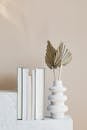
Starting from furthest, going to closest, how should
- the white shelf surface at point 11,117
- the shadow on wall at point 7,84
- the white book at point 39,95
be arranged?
the shadow on wall at point 7,84 → the white book at point 39,95 → the white shelf surface at point 11,117

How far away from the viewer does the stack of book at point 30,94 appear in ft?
5.71

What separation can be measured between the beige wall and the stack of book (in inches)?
10.9

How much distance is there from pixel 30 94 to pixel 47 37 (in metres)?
0.50

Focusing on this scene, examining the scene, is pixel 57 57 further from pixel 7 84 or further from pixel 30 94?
pixel 7 84

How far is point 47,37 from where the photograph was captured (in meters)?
2.09

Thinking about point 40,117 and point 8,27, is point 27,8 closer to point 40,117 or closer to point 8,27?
point 8,27

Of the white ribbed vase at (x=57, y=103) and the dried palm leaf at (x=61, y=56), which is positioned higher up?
the dried palm leaf at (x=61, y=56)

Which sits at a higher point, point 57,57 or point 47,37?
point 47,37

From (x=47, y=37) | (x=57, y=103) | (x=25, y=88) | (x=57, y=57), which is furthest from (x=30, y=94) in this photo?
(x=47, y=37)

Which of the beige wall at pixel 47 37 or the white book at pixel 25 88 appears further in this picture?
the beige wall at pixel 47 37

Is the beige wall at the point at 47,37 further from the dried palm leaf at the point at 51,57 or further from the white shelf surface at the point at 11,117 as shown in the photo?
the white shelf surface at the point at 11,117

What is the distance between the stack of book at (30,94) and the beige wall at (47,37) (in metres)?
0.28

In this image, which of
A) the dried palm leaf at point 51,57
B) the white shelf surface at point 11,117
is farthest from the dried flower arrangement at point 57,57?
the white shelf surface at point 11,117

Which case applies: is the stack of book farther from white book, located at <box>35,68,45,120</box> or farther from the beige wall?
the beige wall
